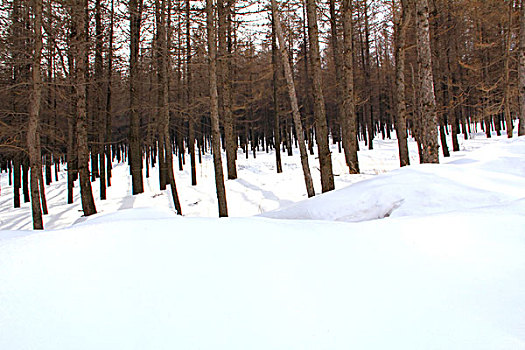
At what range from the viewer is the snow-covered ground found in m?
1.38

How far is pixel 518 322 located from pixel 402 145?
34.8 feet

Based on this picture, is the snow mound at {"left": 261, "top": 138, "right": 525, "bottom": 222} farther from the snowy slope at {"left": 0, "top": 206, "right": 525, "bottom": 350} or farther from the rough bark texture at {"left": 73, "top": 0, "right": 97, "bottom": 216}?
the rough bark texture at {"left": 73, "top": 0, "right": 97, "bottom": 216}

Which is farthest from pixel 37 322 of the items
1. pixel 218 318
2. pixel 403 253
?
pixel 403 253

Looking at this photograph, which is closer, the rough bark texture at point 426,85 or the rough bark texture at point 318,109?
the rough bark texture at point 426,85

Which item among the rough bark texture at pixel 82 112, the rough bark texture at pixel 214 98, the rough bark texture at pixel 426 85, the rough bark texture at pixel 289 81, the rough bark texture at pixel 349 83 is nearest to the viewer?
the rough bark texture at pixel 426 85

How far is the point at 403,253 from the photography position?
2.18 metres

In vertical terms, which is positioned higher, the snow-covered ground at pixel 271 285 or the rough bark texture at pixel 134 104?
the rough bark texture at pixel 134 104

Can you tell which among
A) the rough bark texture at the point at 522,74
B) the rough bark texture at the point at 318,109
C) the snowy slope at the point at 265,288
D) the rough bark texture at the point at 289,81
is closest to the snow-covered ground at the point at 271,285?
the snowy slope at the point at 265,288

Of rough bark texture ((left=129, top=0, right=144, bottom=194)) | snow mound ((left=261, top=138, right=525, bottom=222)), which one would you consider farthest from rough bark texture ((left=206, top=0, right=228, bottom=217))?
rough bark texture ((left=129, top=0, right=144, bottom=194))

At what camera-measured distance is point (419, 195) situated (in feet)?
13.6

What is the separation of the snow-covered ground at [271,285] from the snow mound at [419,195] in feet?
3.50

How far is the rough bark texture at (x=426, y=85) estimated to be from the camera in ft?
23.4

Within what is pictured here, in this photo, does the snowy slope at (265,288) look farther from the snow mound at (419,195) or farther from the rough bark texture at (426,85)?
the rough bark texture at (426,85)

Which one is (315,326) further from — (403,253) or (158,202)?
(158,202)
